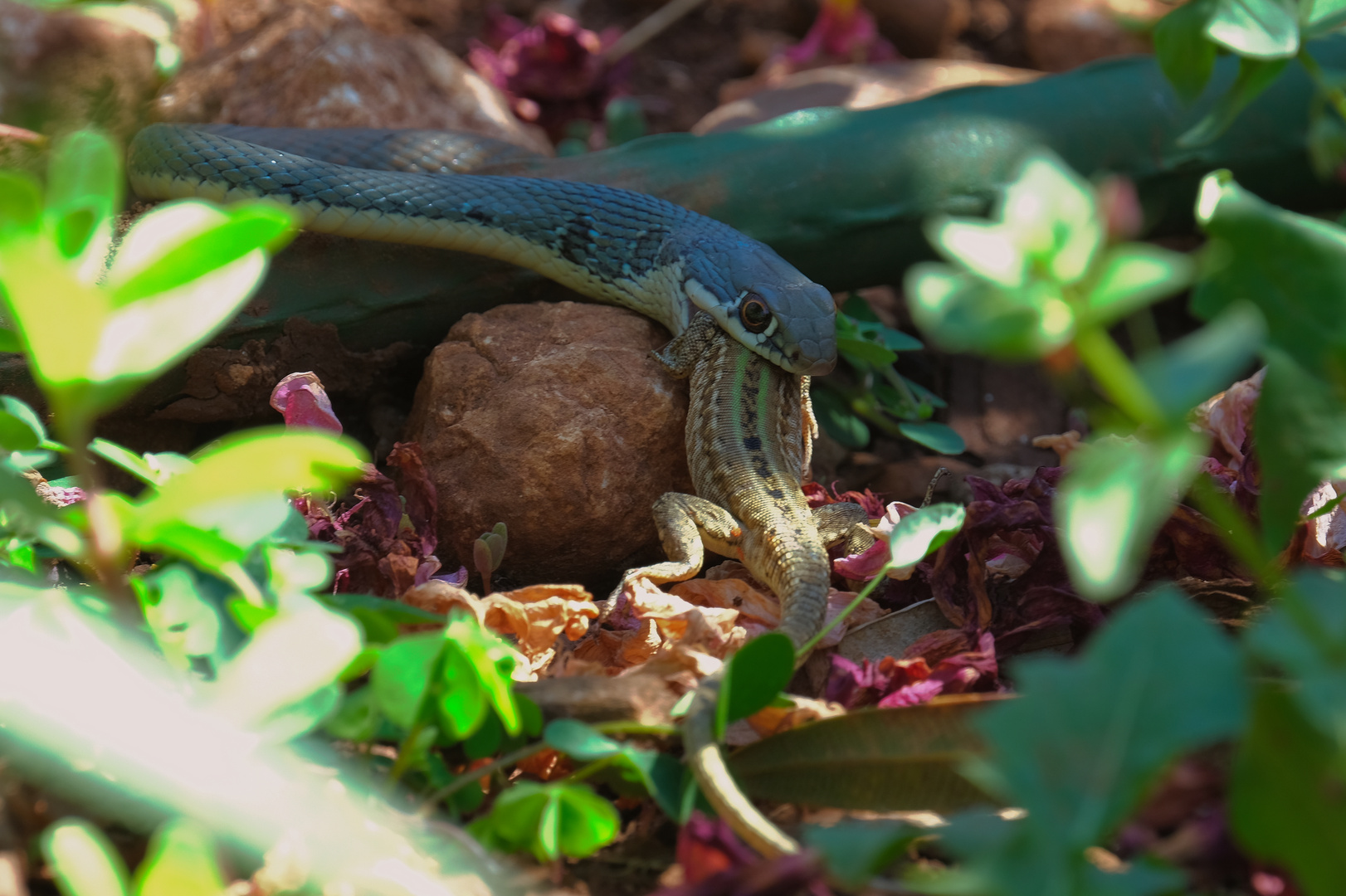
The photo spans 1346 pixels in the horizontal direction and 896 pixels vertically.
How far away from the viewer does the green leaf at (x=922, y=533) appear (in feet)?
7.05

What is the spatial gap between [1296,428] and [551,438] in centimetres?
208

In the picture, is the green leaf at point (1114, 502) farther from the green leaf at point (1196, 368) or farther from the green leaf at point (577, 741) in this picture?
the green leaf at point (577, 741)

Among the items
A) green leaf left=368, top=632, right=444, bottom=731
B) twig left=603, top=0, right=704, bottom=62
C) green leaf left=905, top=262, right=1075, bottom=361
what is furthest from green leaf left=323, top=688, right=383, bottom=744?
twig left=603, top=0, right=704, bottom=62

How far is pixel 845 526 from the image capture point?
125 inches

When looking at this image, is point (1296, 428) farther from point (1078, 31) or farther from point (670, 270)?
point (1078, 31)

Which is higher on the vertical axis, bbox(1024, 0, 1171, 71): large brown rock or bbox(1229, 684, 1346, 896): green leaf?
bbox(1024, 0, 1171, 71): large brown rock

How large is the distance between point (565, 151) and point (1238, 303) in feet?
12.6

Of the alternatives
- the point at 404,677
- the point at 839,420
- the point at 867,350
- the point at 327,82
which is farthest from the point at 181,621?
the point at 327,82

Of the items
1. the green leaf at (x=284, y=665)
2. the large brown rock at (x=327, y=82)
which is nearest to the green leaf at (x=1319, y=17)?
the green leaf at (x=284, y=665)

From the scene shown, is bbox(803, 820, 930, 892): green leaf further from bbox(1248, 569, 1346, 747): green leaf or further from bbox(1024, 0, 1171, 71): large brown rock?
bbox(1024, 0, 1171, 71): large brown rock

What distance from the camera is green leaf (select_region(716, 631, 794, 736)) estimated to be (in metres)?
1.78

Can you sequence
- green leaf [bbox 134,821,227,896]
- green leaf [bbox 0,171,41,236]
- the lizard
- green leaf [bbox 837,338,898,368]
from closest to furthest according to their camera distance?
1. green leaf [bbox 134,821,227,896]
2. green leaf [bbox 0,171,41,236]
3. the lizard
4. green leaf [bbox 837,338,898,368]

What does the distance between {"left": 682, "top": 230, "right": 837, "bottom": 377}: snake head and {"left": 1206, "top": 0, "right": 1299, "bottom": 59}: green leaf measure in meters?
1.64

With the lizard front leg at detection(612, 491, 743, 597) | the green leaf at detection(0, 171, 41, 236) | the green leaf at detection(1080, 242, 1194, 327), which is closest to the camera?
the green leaf at detection(1080, 242, 1194, 327)
